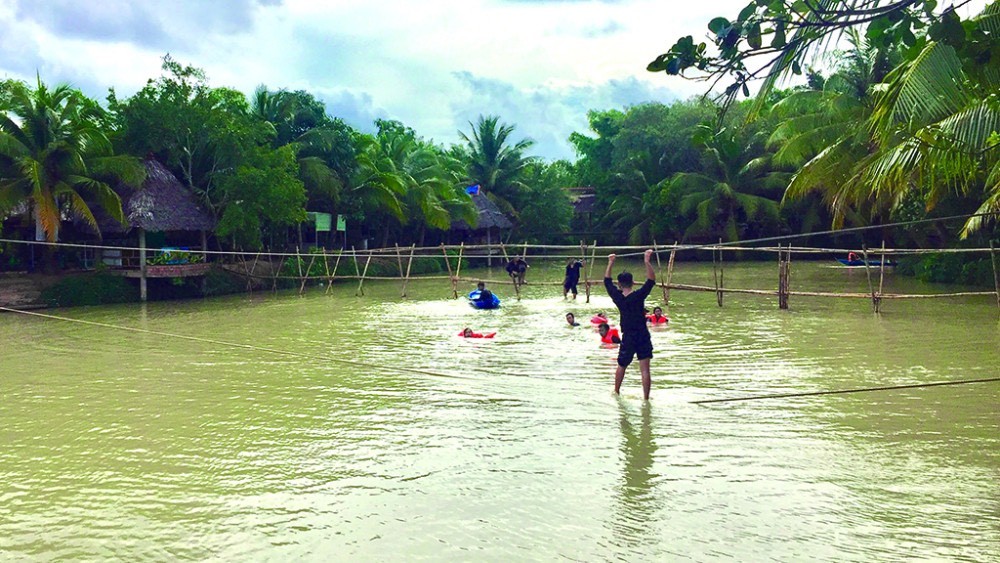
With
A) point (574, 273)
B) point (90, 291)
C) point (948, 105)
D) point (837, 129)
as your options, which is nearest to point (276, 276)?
point (90, 291)

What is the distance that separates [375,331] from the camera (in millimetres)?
15211

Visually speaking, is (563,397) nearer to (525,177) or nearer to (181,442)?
A: (181,442)

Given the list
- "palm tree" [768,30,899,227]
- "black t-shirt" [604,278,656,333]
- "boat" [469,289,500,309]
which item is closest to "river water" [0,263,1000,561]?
"black t-shirt" [604,278,656,333]

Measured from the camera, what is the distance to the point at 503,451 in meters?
6.98

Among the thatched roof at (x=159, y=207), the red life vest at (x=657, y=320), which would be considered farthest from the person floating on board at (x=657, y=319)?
the thatched roof at (x=159, y=207)

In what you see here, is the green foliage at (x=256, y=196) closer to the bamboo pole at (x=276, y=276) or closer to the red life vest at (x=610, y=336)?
the bamboo pole at (x=276, y=276)

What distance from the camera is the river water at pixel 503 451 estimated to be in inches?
202

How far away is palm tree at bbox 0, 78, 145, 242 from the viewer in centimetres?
1884

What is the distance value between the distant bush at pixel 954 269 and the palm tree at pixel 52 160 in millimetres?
19305

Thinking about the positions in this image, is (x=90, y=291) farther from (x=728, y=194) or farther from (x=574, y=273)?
(x=728, y=194)

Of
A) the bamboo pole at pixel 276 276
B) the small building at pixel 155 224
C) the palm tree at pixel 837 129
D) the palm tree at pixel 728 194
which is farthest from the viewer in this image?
the palm tree at pixel 728 194

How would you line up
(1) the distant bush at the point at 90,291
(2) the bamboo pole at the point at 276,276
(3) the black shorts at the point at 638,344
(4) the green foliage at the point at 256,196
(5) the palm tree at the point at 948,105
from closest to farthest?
1. (5) the palm tree at the point at 948,105
2. (3) the black shorts at the point at 638,344
3. (1) the distant bush at the point at 90,291
4. (4) the green foliage at the point at 256,196
5. (2) the bamboo pole at the point at 276,276

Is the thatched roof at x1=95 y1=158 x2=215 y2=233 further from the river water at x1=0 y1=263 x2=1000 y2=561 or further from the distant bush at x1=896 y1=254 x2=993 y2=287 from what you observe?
the distant bush at x1=896 y1=254 x2=993 y2=287

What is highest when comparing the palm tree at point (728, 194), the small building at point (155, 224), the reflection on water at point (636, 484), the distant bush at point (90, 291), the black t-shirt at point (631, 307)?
the palm tree at point (728, 194)
